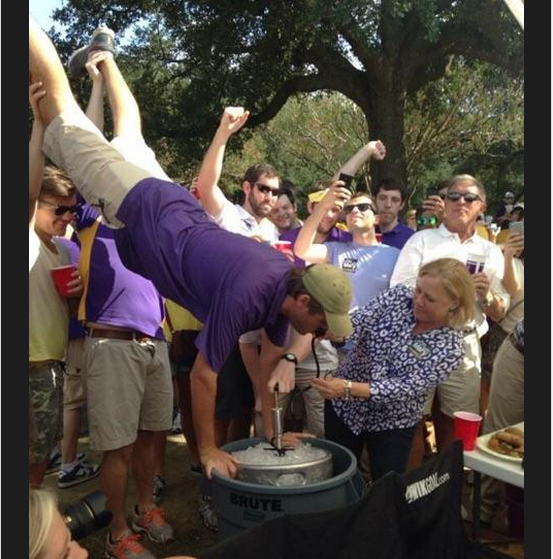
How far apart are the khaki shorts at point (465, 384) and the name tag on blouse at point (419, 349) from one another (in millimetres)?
860

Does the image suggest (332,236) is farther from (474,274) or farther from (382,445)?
(382,445)

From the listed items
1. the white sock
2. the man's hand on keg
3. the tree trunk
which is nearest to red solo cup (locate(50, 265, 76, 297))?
the man's hand on keg

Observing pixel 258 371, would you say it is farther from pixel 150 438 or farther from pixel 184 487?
pixel 184 487

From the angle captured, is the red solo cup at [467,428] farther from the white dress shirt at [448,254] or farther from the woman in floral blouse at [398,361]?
the white dress shirt at [448,254]

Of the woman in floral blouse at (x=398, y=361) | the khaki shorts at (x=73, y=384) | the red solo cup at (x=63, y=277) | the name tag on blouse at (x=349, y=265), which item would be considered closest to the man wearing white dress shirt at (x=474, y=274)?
the name tag on blouse at (x=349, y=265)

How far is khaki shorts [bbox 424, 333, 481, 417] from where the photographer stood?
3.05 metres

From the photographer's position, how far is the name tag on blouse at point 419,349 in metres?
2.27

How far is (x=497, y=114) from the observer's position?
15344mm

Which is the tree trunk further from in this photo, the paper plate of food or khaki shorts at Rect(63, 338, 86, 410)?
the paper plate of food

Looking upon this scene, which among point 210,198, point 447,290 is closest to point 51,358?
point 210,198

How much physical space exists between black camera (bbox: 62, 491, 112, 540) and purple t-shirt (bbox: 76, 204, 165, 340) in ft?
3.43

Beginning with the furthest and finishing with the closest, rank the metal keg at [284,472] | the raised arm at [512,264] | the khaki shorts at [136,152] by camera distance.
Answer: the raised arm at [512,264] → the khaki shorts at [136,152] → the metal keg at [284,472]

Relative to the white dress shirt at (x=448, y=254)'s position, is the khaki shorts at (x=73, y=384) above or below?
below

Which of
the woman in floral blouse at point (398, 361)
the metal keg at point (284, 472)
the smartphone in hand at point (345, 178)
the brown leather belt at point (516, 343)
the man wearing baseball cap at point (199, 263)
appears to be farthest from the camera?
the smartphone in hand at point (345, 178)
